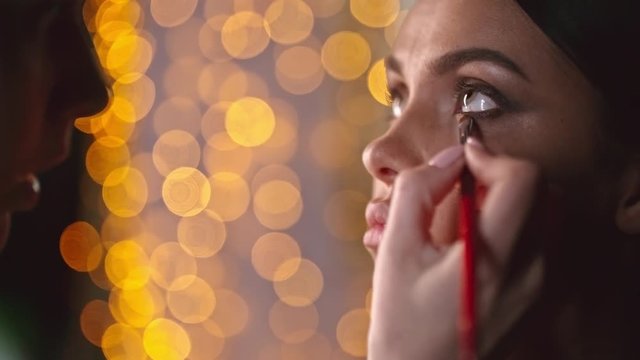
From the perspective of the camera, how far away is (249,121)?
4.84 ft

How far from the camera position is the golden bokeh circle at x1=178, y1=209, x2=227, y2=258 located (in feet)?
4.83

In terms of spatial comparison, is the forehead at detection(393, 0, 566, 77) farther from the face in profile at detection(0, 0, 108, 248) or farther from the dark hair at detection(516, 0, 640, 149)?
the face in profile at detection(0, 0, 108, 248)

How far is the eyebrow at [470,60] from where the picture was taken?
72 centimetres

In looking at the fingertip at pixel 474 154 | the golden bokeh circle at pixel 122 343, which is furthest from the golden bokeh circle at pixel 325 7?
the fingertip at pixel 474 154

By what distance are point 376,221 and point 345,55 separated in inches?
28.9

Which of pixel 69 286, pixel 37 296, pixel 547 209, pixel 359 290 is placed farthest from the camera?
pixel 359 290

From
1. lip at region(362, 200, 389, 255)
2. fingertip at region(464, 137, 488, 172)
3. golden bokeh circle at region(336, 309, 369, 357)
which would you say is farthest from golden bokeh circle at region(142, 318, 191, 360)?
fingertip at region(464, 137, 488, 172)

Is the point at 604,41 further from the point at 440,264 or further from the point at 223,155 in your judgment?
the point at 223,155

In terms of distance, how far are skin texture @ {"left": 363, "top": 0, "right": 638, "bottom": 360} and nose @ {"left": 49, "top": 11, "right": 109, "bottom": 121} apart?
244 millimetres

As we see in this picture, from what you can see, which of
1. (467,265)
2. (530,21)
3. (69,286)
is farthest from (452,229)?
(69,286)

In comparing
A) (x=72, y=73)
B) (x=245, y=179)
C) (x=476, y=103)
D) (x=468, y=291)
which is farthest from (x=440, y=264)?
(x=245, y=179)

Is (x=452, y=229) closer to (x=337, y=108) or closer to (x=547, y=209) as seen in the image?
(x=547, y=209)

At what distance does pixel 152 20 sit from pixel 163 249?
35cm

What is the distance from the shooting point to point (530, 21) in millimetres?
725
